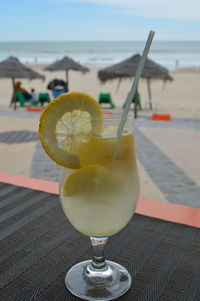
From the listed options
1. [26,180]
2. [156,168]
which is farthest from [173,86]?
[26,180]

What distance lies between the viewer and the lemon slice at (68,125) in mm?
829

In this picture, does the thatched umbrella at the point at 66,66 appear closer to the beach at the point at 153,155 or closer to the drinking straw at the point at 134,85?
the beach at the point at 153,155

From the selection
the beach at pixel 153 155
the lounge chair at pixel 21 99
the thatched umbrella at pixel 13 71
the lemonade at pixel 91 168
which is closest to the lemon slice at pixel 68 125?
the lemonade at pixel 91 168

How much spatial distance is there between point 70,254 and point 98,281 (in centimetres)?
11

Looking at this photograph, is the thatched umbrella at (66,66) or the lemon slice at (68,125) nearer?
the lemon slice at (68,125)

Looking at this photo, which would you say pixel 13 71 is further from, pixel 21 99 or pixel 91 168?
pixel 91 168

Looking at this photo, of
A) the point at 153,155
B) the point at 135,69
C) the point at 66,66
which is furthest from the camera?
the point at 66,66

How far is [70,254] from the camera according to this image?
0.98 m

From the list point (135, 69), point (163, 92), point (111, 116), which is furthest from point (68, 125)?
A: point (163, 92)

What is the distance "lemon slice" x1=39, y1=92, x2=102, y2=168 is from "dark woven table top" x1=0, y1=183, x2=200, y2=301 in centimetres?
27

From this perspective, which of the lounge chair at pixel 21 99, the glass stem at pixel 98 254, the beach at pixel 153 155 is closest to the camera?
the glass stem at pixel 98 254

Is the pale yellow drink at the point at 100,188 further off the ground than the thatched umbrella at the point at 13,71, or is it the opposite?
the pale yellow drink at the point at 100,188

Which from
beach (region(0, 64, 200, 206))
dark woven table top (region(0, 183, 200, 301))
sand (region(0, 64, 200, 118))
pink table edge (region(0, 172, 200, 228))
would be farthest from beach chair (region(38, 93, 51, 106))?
dark woven table top (region(0, 183, 200, 301))

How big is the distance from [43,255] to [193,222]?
461 mm
